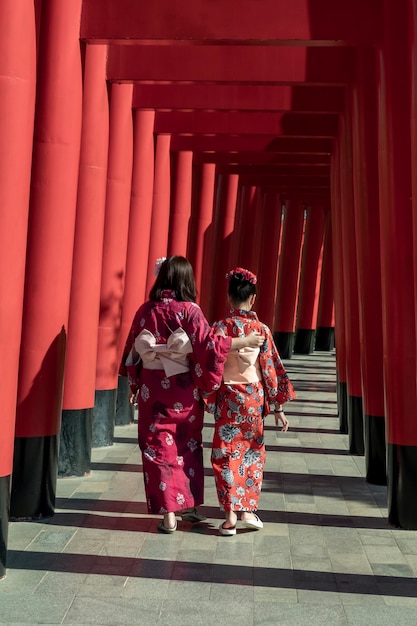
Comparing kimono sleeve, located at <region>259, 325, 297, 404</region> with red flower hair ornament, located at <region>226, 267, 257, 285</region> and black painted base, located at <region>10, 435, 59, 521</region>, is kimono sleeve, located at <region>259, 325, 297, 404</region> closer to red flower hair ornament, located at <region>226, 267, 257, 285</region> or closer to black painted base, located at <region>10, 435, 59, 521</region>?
red flower hair ornament, located at <region>226, 267, 257, 285</region>

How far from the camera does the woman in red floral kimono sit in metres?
6.53

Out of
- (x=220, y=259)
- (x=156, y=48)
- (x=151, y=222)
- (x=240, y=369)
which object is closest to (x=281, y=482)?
(x=240, y=369)

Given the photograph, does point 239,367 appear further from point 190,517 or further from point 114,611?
point 114,611

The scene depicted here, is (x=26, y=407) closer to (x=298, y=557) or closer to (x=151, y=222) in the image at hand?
(x=298, y=557)

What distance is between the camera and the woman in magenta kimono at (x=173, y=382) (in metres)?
6.45

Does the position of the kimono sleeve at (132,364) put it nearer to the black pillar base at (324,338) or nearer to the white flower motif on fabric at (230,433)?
the white flower motif on fabric at (230,433)

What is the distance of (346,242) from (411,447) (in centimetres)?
481

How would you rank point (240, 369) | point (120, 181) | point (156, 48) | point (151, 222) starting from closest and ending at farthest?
point (240, 369), point (156, 48), point (120, 181), point (151, 222)

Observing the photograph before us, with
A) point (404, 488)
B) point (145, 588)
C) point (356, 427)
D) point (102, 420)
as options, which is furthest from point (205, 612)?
point (356, 427)

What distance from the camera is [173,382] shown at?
6562mm

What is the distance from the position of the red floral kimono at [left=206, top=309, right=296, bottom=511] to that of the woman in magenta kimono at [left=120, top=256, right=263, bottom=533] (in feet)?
0.47

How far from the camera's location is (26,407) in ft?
22.3

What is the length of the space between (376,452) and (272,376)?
220 centimetres

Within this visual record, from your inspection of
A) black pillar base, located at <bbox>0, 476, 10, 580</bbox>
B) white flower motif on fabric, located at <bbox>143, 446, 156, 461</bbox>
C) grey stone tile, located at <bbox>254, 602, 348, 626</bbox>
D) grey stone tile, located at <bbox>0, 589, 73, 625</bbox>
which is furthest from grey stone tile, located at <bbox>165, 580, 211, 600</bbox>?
white flower motif on fabric, located at <bbox>143, 446, 156, 461</bbox>
